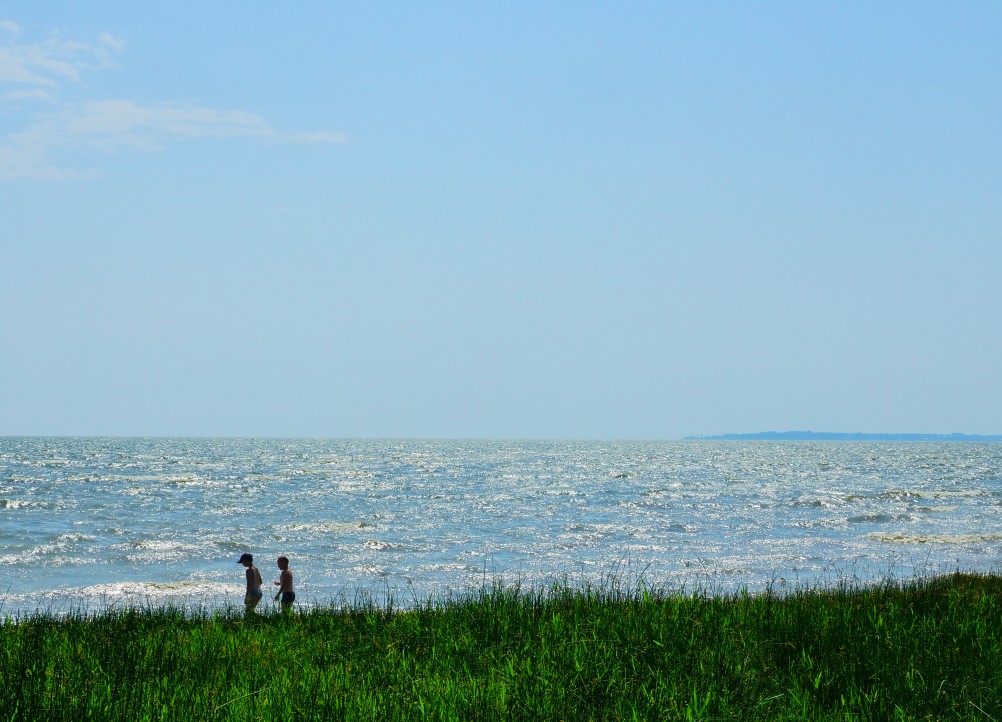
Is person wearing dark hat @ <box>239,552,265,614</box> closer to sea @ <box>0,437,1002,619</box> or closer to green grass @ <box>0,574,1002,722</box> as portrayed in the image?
sea @ <box>0,437,1002,619</box>

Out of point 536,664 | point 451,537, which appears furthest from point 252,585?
point 451,537

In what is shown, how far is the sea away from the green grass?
211cm

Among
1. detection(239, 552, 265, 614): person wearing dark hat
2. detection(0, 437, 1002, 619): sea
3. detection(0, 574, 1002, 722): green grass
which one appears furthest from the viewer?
detection(0, 437, 1002, 619): sea

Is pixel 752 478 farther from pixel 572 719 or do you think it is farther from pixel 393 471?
pixel 572 719

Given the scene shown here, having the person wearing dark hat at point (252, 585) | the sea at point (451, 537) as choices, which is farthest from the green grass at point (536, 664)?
the person wearing dark hat at point (252, 585)

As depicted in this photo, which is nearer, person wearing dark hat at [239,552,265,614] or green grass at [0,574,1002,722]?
green grass at [0,574,1002,722]

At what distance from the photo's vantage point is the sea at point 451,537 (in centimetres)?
2284

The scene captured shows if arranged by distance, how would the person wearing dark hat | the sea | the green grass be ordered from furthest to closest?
the sea, the person wearing dark hat, the green grass

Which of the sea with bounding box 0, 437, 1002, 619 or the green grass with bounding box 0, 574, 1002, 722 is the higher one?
the green grass with bounding box 0, 574, 1002, 722

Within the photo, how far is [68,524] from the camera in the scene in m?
36.7

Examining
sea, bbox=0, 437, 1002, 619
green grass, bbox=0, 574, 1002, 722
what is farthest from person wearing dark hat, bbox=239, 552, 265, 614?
green grass, bbox=0, 574, 1002, 722

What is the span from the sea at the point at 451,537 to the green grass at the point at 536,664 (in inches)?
83.1

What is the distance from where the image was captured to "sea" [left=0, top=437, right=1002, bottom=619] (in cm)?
2284

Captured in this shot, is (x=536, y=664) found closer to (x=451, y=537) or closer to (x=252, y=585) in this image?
(x=252, y=585)
